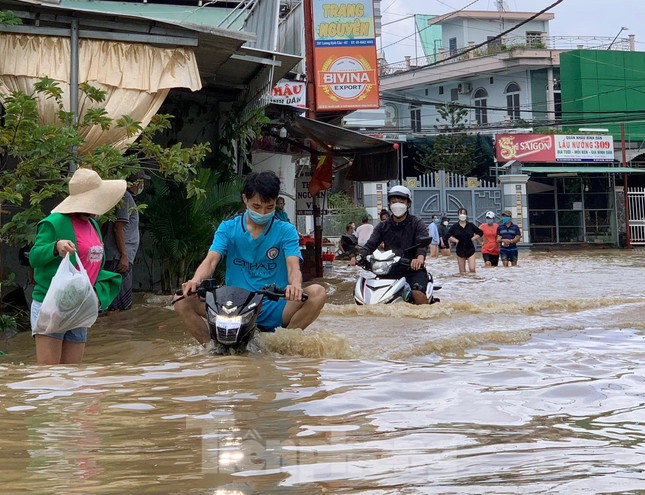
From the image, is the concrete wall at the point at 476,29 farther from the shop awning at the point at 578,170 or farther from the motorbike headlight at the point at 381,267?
the motorbike headlight at the point at 381,267

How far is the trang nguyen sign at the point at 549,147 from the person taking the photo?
36625 millimetres

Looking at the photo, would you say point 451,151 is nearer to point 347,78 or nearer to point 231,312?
point 347,78

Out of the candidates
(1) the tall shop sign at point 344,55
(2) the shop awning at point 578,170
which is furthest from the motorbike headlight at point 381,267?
(2) the shop awning at point 578,170

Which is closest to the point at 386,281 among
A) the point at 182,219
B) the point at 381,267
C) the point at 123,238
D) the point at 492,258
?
the point at 381,267

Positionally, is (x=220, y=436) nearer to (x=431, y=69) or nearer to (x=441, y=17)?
(x=431, y=69)

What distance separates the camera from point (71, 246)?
18.9 ft

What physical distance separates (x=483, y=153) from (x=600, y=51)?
6722 mm

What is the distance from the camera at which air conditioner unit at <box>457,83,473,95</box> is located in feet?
150

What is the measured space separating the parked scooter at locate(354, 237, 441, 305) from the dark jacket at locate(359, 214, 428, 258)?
165mm

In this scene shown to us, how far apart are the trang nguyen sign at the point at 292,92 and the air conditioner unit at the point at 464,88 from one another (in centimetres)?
2763

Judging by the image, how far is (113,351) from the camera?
8.17 m

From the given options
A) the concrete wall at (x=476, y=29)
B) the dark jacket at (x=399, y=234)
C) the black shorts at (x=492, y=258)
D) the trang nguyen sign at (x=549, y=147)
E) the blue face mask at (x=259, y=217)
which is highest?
the concrete wall at (x=476, y=29)

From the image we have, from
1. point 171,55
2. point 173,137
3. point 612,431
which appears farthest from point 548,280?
point 612,431

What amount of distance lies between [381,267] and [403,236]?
0.56 m
